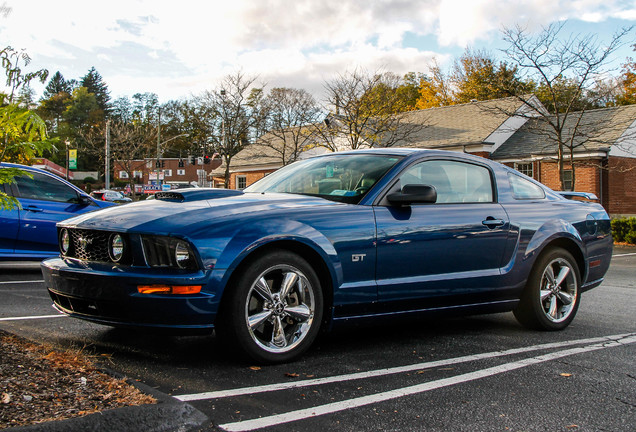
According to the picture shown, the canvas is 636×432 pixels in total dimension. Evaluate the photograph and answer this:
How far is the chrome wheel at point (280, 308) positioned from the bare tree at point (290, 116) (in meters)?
36.5

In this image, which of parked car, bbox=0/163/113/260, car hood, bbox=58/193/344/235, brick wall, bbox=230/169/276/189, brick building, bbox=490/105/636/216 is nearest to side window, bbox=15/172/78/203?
parked car, bbox=0/163/113/260

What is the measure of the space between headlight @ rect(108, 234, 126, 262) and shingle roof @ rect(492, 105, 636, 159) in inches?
1036

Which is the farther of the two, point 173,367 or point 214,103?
point 214,103

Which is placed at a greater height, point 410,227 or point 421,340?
point 410,227

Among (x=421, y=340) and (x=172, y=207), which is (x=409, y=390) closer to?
(x=421, y=340)

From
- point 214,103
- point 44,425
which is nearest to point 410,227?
point 44,425

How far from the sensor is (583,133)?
29.9 metres

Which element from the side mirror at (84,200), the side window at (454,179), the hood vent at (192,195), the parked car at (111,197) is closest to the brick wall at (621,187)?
the parked car at (111,197)

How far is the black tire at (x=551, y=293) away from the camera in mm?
5645

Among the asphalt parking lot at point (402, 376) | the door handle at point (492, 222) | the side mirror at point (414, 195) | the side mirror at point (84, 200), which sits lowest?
the asphalt parking lot at point (402, 376)

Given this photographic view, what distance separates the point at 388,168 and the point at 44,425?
128 inches

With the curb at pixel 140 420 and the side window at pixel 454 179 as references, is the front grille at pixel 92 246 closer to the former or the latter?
the curb at pixel 140 420

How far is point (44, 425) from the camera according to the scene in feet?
8.61

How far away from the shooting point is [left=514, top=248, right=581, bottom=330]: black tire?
5645mm
